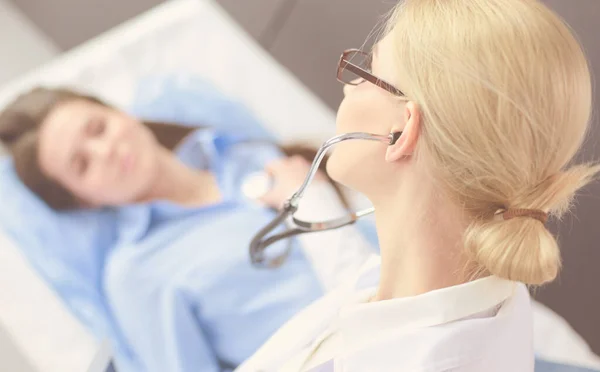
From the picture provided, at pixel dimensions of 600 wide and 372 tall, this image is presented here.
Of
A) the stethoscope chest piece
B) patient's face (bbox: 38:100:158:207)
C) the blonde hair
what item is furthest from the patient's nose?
the blonde hair

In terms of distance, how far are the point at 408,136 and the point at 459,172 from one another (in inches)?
2.2

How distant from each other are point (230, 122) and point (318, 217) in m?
0.41

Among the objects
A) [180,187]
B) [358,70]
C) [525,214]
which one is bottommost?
[180,187]

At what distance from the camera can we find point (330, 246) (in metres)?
1.12

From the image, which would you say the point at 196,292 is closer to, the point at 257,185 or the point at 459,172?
the point at 257,185

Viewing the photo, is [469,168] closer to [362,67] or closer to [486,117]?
[486,117]

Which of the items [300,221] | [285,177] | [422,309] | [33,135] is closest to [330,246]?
[285,177]

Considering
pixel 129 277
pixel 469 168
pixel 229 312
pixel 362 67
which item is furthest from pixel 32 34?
pixel 469 168

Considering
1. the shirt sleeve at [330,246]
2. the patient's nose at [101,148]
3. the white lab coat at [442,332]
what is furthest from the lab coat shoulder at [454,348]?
the patient's nose at [101,148]

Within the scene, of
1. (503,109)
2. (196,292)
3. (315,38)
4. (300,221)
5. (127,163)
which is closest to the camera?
(503,109)

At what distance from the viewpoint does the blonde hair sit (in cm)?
51

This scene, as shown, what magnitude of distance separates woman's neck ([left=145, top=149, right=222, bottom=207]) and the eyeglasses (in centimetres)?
69

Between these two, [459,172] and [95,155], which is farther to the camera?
[95,155]

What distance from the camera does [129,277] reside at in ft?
3.74
